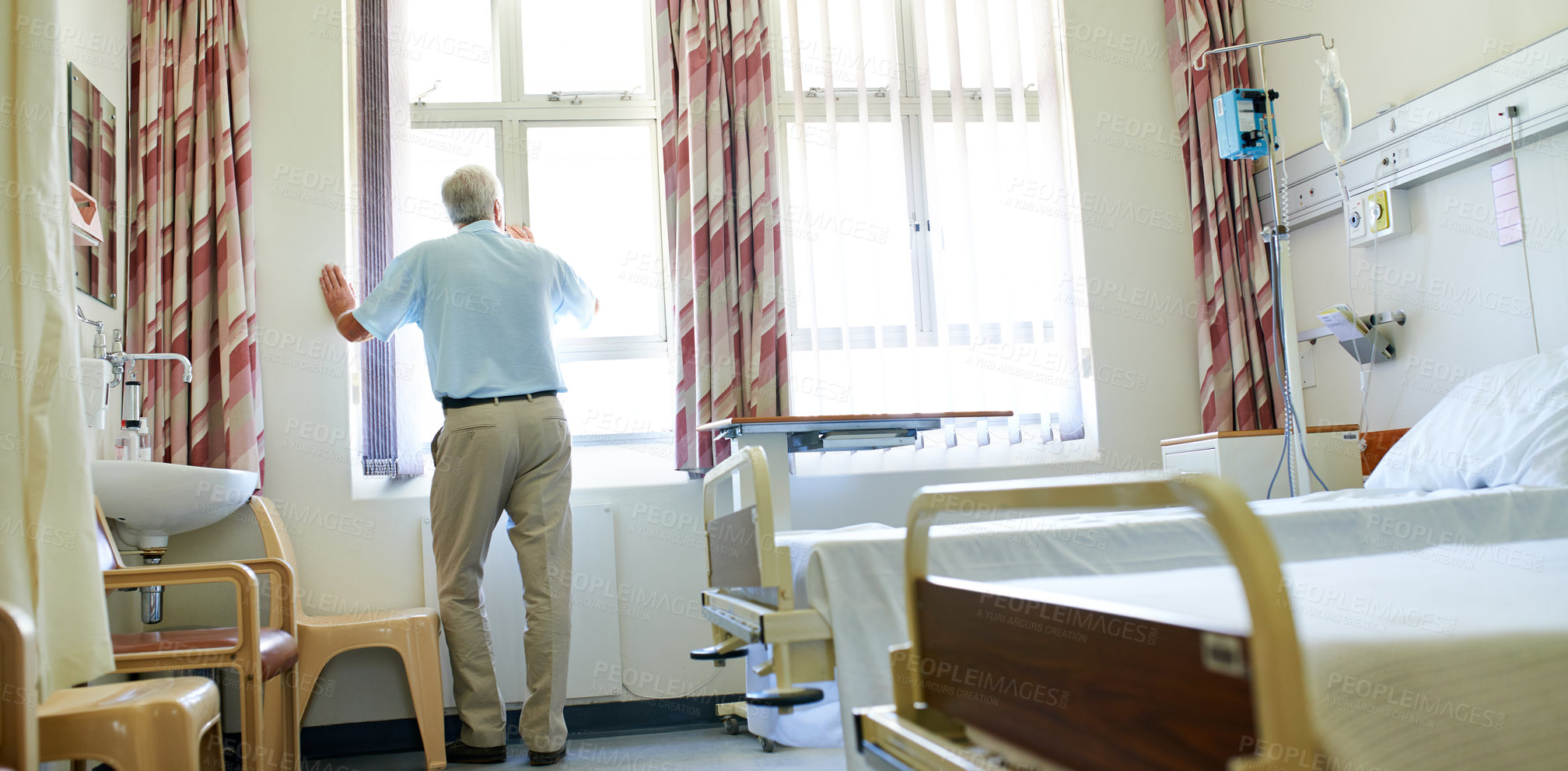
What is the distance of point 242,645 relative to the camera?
2250 millimetres

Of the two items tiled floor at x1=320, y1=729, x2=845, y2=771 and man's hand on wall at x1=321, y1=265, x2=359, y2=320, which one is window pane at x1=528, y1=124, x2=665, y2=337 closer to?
man's hand on wall at x1=321, y1=265, x2=359, y2=320

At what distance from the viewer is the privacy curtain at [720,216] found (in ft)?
11.6

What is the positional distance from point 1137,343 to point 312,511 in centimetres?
294

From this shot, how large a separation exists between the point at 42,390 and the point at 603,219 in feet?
8.29

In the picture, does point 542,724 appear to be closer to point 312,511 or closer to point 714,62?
point 312,511

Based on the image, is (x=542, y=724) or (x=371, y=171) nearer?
(x=542, y=724)

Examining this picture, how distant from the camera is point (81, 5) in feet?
9.84

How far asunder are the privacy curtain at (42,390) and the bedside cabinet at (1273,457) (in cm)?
277

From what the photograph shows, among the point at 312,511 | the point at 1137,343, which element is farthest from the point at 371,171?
the point at 1137,343

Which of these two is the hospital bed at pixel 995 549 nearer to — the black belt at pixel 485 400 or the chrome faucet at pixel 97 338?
the black belt at pixel 485 400

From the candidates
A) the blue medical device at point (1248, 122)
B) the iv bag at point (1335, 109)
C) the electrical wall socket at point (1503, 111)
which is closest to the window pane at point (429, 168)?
the blue medical device at point (1248, 122)

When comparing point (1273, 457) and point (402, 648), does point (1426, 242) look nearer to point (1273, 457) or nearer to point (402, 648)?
point (1273, 457)

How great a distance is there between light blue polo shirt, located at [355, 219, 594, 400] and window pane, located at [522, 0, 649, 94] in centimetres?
96

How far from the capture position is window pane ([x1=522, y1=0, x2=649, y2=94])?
384 centimetres
